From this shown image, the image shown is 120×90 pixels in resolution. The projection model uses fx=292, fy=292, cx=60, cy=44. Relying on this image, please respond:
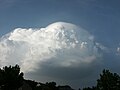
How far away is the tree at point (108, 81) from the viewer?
71438 millimetres

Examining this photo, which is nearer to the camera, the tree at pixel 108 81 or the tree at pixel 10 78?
the tree at pixel 10 78

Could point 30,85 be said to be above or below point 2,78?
above

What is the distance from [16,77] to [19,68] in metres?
3.76

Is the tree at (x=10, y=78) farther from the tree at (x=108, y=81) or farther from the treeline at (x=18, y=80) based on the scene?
the tree at (x=108, y=81)

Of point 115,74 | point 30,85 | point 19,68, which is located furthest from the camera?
point 30,85

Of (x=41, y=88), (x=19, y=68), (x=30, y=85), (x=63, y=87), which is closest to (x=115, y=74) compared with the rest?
(x=19, y=68)

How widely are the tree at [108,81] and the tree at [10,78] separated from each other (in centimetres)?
1997

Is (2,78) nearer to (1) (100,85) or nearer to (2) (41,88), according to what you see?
(1) (100,85)

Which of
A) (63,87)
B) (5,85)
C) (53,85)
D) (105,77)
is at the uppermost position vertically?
(63,87)

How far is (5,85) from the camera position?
211 feet

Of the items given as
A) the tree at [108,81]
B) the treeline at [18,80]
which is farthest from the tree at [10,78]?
the tree at [108,81]

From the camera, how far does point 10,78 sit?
213ft

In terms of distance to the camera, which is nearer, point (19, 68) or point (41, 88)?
point (19, 68)

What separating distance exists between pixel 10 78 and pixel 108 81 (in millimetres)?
24241
